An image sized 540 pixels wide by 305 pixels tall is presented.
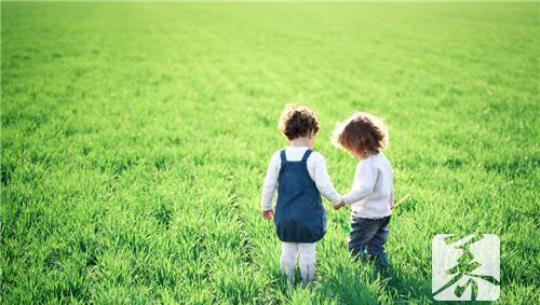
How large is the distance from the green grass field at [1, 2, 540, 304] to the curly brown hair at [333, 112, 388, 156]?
0.88m

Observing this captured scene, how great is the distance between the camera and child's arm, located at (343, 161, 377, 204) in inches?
121

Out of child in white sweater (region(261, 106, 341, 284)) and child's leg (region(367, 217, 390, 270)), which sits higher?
child in white sweater (region(261, 106, 341, 284))

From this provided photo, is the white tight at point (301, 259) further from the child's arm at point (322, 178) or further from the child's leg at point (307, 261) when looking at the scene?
the child's arm at point (322, 178)

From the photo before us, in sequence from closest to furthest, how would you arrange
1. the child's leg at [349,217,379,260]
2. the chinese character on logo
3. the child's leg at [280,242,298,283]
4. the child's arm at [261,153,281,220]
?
the chinese character on logo, the child's arm at [261,153,281,220], the child's leg at [280,242,298,283], the child's leg at [349,217,379,260]

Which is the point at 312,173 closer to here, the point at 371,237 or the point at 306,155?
the point at 306,155

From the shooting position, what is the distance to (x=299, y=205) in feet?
9.84

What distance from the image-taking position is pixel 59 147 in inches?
227

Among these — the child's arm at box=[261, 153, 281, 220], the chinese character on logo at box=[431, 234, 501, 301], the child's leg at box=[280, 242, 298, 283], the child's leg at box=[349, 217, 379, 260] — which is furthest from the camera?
the child's leg at box=[349, 217, 379, 260]

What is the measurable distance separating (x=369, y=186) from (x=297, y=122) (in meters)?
0.70

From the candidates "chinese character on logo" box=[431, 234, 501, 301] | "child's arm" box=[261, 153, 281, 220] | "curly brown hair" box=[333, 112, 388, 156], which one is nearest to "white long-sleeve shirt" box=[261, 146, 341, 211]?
"child's arm" box=[261, 153, 281, 220]

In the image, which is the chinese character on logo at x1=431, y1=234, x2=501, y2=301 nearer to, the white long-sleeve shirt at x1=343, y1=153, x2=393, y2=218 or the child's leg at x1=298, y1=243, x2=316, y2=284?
the white long-sleeve shirt at x1=343, y1=153, x2=393, y2=218

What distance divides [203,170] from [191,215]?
46.9 inches

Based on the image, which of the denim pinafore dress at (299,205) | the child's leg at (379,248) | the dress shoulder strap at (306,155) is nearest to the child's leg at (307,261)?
the denim pinafore dress at (299,205)

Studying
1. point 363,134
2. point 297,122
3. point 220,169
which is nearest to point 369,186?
Result: point 363,134
